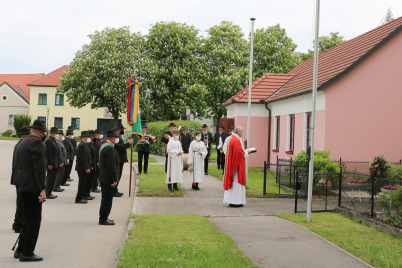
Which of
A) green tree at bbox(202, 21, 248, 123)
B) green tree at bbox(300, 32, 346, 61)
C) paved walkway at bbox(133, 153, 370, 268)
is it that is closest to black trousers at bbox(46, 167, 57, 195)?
paved walkway at bbox(133, 153, 370, 268)

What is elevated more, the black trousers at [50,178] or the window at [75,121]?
the window at [75,121]

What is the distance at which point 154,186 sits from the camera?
15.5m

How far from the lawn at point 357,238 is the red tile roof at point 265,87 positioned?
14225mm

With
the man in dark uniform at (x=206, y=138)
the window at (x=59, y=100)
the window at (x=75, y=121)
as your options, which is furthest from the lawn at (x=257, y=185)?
the window at (x=59, y=100)

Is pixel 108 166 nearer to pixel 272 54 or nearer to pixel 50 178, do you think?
pixel 50 178

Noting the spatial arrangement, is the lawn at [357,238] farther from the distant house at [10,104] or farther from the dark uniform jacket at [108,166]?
the distant house at [10,104]

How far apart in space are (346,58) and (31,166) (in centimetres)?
1550

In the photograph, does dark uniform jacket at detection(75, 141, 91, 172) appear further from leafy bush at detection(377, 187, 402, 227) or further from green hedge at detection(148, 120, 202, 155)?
green hedge at detection(148, 120, 202, 155)

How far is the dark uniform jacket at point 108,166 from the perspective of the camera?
373 inches

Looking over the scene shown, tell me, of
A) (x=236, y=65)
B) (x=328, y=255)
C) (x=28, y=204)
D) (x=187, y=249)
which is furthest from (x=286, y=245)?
(x=236, y=65)

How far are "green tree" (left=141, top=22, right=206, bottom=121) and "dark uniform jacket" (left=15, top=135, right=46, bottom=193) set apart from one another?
35700 mm

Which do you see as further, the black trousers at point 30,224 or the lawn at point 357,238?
the lawn at point 357,238

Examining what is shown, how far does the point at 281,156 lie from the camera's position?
2264cm

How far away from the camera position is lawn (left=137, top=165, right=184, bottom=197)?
14.0m
